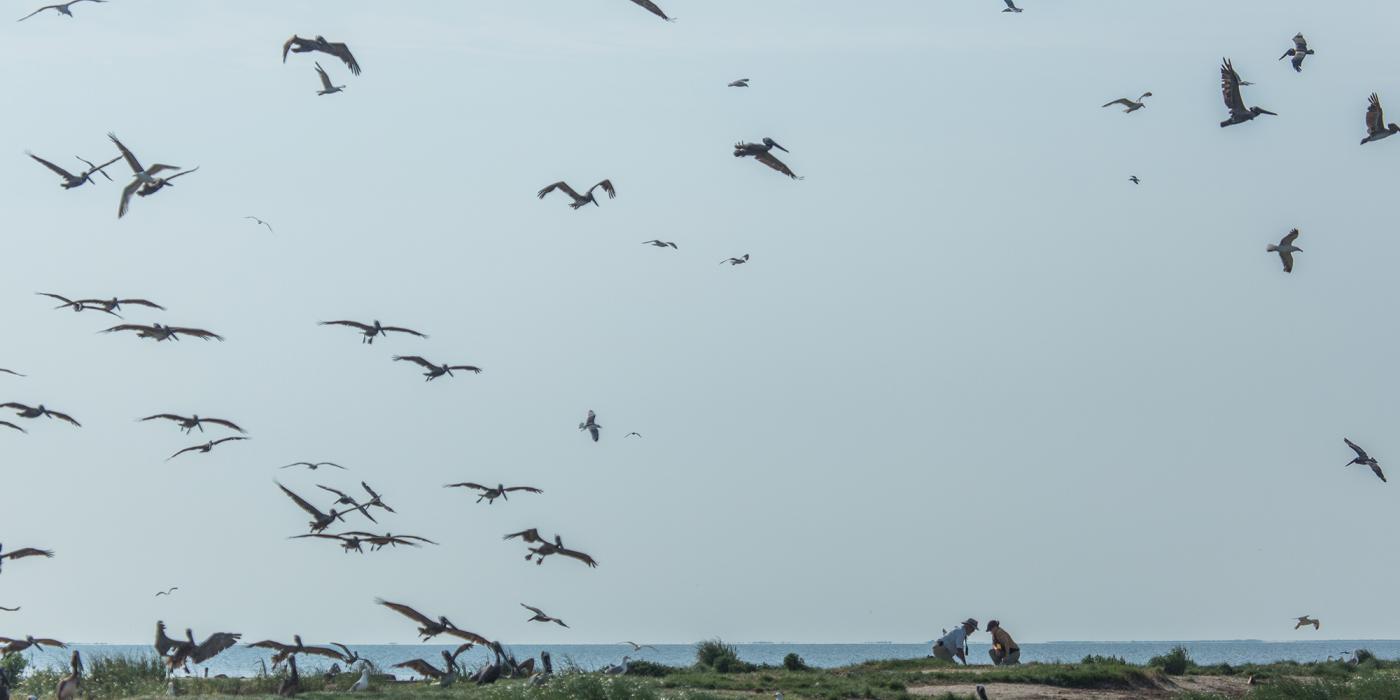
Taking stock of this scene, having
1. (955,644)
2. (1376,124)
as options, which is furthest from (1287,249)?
(955,644)

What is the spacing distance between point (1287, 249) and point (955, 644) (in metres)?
14.0

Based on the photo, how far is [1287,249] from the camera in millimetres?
33781

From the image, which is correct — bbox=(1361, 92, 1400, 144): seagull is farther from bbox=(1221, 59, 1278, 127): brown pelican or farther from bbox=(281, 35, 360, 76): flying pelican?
bbox=(281, 35, 360, 76): flying pelican

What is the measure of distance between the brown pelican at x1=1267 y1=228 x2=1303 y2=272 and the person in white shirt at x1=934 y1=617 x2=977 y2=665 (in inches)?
530

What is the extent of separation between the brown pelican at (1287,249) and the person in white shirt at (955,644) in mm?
13463

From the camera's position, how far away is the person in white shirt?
134ft

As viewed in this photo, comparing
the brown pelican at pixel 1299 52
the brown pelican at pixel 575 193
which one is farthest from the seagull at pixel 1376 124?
the brown pelican at pixel 575 193

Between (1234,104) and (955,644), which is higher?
(1234,104)

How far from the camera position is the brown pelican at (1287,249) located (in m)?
33.4

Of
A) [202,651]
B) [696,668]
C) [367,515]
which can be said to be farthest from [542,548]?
[696,668]

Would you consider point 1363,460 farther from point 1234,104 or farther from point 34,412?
point 34,412

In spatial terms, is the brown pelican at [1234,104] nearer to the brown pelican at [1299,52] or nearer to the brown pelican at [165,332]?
the brown pelican at [1299,52]

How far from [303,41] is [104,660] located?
16074mm

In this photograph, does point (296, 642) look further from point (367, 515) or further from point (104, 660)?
point (104, 660)
